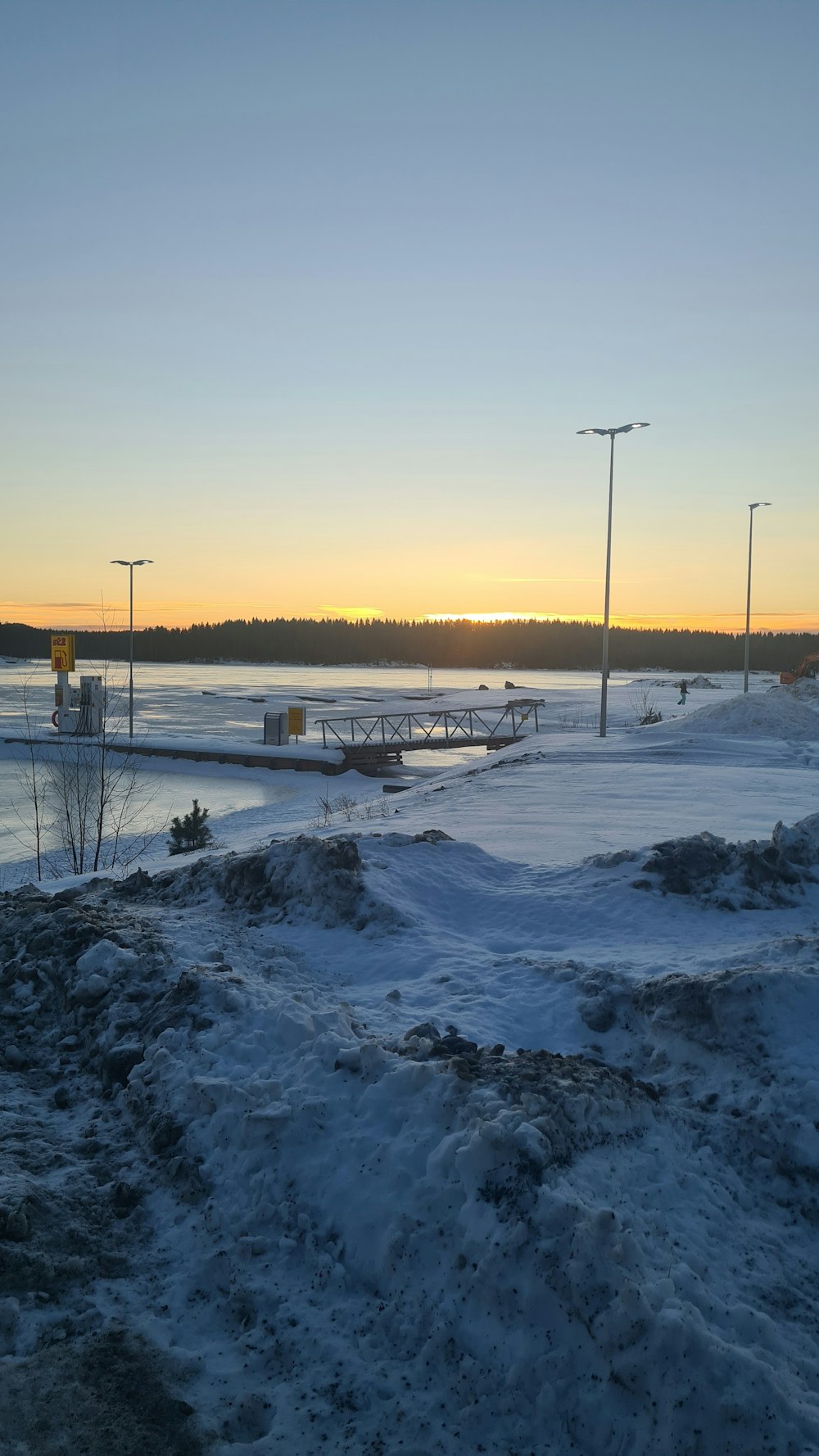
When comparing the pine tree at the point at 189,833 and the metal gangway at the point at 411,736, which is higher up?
the metal gangway at the point at 411,736

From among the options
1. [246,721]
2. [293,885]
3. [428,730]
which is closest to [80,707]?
[246,721]

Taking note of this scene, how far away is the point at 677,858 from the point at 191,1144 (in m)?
5.52

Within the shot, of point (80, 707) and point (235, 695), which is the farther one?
point (235, 695)

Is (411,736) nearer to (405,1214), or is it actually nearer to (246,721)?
(246,721)

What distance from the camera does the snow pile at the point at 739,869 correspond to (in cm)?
816

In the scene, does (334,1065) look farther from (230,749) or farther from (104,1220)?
(230,749)

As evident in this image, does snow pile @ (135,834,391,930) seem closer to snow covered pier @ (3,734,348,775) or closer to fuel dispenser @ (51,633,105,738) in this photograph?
snow covered pier @ (3,734,348,775)

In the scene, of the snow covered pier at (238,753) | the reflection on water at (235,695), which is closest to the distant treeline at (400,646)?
the reflection on water at (235,695)

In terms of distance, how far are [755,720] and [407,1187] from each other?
983 inches

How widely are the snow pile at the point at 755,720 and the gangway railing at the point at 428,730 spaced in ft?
36.8

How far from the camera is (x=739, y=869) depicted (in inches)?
331

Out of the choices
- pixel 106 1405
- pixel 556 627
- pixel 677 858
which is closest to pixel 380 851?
pixel 677 858

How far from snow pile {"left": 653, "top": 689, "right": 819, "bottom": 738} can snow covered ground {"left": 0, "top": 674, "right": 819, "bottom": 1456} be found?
1950 cm

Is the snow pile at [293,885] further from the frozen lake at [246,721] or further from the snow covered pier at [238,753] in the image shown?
the snow covered pier at [238,753]
